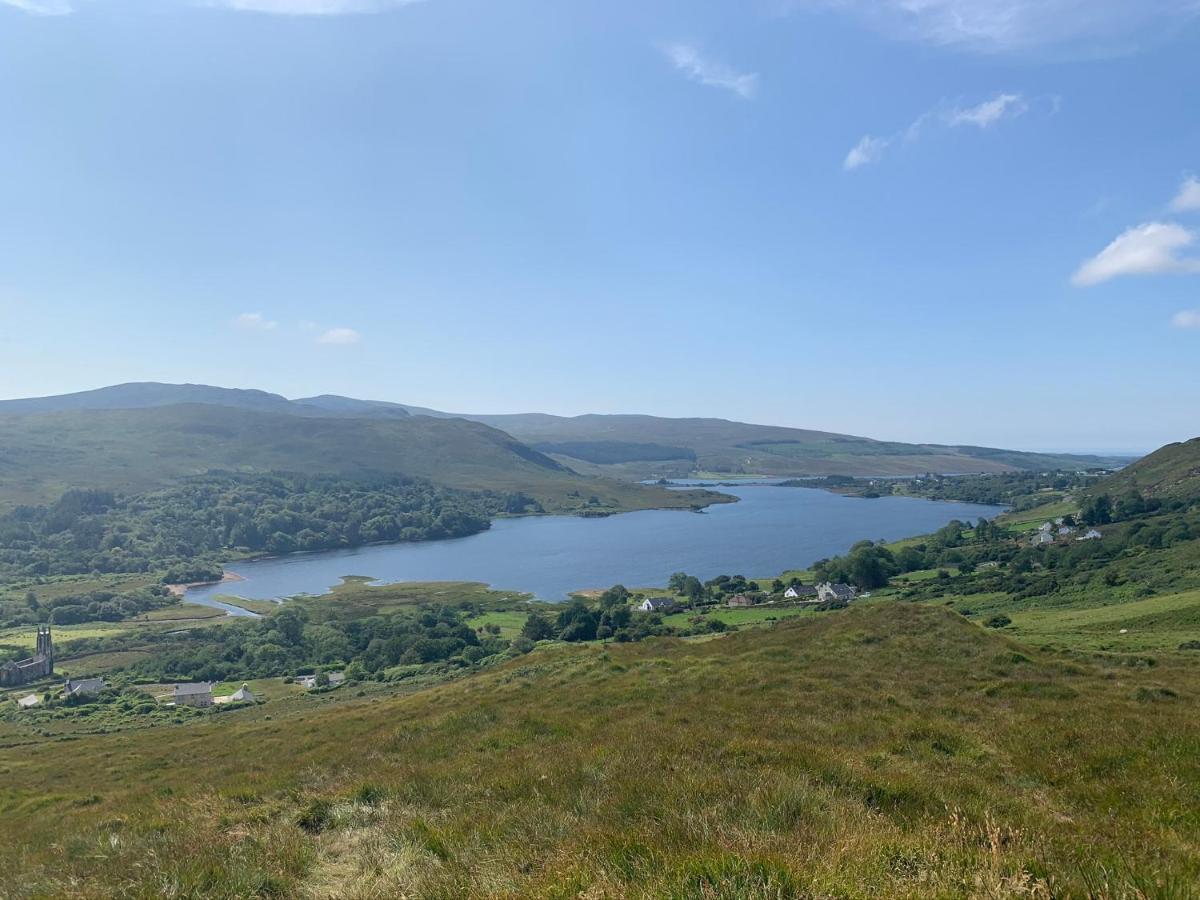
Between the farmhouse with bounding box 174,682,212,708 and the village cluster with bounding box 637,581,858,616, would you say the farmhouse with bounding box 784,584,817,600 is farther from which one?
the farmhouse with bounding box 174,682,212,708

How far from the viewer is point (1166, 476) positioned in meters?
134

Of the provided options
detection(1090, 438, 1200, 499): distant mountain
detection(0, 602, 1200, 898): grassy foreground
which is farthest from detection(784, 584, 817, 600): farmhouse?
detection(1090, 438, 1200, 499): distant mountain

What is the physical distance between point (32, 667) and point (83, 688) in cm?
1661

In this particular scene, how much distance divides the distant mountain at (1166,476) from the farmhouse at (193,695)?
473 feet

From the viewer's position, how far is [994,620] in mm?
44812

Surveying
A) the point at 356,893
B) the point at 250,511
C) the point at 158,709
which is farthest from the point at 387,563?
the point at 356,893

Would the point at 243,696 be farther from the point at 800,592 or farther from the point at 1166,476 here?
the point at 1166,476

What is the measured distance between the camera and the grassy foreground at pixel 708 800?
15.1ft

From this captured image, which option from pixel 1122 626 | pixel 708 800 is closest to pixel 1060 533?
pixel 1122 626

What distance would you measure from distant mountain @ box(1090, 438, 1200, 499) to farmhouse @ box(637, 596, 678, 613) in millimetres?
93246

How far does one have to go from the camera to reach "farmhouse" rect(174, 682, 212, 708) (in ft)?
189

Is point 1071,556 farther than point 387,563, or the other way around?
point 387,563

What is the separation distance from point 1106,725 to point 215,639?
94.9 metres

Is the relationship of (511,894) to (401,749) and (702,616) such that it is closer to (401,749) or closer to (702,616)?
(401,749)
